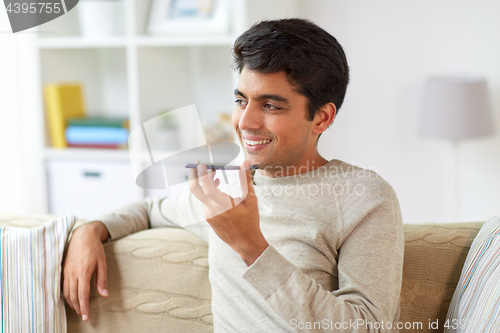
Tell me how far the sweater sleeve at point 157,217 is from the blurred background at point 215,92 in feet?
2.89

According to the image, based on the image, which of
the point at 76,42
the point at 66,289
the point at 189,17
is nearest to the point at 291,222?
the point at 66,289

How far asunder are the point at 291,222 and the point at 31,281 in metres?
0.64

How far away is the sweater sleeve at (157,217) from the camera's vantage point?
48.5 inches

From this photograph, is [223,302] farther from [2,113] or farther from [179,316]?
[2,113]

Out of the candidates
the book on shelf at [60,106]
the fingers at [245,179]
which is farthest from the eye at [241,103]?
the book on shelf at [60,106]

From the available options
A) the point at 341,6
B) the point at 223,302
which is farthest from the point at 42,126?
the point at 223,302

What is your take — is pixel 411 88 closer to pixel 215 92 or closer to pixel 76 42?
pixel 215 92

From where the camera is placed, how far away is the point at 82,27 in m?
2.61

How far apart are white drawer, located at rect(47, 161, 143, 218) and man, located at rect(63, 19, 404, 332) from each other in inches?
45.9


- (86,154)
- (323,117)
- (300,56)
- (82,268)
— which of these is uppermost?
(300,56)

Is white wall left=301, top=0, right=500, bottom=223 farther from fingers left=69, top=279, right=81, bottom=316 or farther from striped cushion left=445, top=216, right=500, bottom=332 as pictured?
fingers left=69, top=279, right=81, bottom=316

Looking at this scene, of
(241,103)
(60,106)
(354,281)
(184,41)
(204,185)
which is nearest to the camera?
(204,185)

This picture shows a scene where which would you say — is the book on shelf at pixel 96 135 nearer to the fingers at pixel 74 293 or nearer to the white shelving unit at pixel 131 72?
the white shelving unit at pixel 131 72

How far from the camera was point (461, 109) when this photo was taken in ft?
6.86
